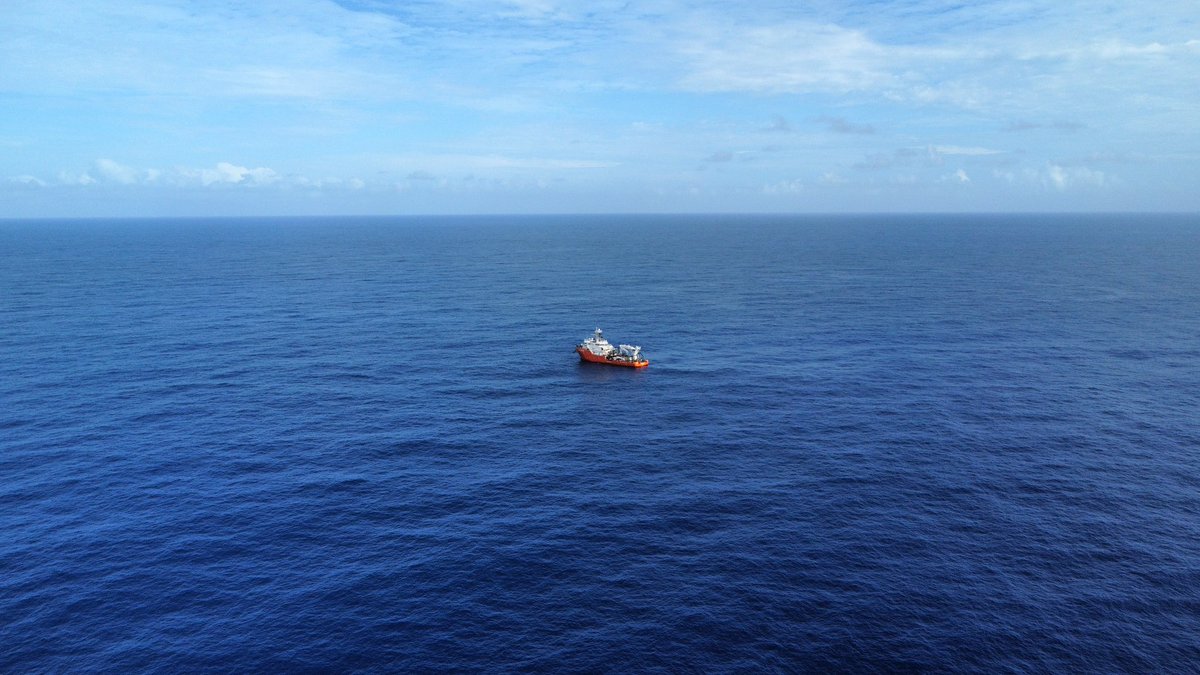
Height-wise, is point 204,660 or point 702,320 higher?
point 702,320

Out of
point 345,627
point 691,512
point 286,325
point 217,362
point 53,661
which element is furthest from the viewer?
point 286,325

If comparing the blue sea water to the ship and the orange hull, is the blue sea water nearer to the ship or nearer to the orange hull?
the orange hull

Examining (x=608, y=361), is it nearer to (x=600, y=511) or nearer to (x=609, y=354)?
(x=609, y=354)

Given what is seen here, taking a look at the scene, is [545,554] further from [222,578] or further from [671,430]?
[671,430]

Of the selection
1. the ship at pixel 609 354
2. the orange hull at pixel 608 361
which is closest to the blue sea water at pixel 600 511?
the orange hull at pixel 608 361

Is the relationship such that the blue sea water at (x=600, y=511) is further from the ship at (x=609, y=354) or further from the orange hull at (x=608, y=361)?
the ship at (x=609, y=354)

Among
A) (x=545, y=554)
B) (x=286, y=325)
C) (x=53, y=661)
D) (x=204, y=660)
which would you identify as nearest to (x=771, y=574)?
(x=545, y=554)

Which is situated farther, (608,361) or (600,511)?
(608,361)

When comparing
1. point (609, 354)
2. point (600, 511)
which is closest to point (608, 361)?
point (609, 354)
